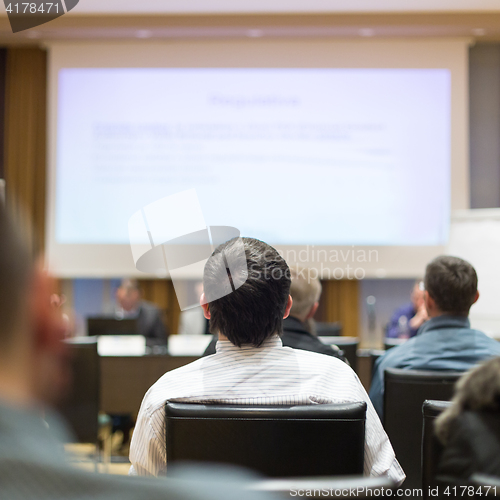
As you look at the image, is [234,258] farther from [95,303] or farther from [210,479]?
[95,303]

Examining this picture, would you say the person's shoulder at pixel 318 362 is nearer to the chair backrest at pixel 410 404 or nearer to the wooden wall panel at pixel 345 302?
the chair backrest at pixel 410 404

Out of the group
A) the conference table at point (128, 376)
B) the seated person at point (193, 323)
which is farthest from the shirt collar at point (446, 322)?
the seated person at point (193, 323)

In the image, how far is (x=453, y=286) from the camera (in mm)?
1937

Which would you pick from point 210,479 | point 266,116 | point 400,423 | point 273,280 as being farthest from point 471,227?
point 210,479

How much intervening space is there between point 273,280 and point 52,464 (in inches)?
40.4

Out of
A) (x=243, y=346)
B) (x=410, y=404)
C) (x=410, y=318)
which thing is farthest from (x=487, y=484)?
(x=410, y=318)

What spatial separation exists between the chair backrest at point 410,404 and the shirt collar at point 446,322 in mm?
304

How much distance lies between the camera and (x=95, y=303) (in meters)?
5.84

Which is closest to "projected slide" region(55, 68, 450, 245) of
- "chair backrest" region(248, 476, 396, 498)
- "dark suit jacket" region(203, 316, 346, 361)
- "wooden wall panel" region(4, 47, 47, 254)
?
"wooden wall panel" region(4, 47, 47, 254)

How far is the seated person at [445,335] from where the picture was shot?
1.81 meters

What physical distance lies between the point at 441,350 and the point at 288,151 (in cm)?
325

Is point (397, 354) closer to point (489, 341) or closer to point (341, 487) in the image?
point (489, 341)

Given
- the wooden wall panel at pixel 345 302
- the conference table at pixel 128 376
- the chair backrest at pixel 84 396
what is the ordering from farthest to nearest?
the wooden wall panel at pixel 345 302 → the conference table at pixel 128 376 → the chair backrest at pixel 84 396

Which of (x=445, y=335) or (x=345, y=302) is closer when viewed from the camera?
(x=445, y=335)
